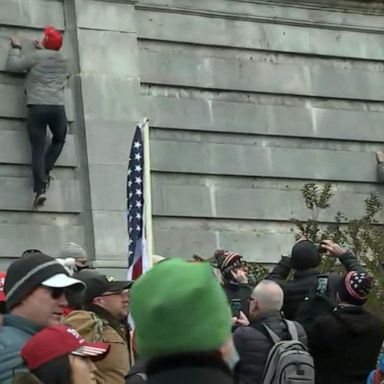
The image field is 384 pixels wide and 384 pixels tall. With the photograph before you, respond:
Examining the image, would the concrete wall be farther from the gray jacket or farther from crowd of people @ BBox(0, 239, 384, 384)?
crowd of people @ BBox(0, 239, 384, 384)

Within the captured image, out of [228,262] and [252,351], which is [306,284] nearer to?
[228,262]

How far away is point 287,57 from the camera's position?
16.5 m

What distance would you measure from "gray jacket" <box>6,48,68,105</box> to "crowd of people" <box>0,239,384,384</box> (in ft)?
12.7

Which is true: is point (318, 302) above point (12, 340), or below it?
below

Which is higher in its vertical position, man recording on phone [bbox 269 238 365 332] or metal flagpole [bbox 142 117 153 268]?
metal flagpole [bbox 142 117 153 268]

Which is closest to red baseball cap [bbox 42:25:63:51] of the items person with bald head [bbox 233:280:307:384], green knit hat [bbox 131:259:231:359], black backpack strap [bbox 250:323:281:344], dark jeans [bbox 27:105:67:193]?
dark jeans [bbox 27:105:67:193]

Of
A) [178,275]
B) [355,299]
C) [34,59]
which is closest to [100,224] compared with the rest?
[34,59]

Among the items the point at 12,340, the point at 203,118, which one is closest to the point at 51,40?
the point at 203,118

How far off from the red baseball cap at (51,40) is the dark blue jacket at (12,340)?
30.1 feet

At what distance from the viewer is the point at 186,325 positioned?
3191 millimetres

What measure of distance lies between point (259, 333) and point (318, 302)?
59.8 inches

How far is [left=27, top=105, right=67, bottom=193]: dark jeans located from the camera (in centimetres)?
1395

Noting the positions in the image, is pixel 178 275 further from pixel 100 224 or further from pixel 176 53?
pixel 176 53

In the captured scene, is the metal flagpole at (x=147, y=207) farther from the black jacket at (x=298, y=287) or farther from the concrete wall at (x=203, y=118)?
the concrete wall at (x=203, y=118)
